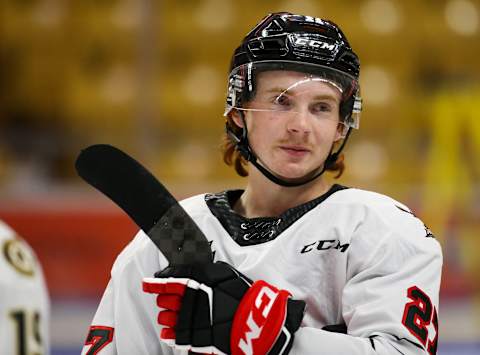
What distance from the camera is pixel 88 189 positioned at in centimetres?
519

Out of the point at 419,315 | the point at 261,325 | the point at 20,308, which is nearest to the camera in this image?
the point at 261,325

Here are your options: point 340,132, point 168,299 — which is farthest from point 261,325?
point 340,132

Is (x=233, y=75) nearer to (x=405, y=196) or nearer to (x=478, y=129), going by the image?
(x=405, y=196)

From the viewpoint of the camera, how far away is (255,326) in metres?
1.63

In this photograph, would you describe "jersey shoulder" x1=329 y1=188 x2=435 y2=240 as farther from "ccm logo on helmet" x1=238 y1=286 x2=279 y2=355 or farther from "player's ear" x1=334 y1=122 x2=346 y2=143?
"ccm logo on helmet" x1=238 y1=286 x2=279 y2=355

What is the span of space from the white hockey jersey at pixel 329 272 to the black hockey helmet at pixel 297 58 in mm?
134

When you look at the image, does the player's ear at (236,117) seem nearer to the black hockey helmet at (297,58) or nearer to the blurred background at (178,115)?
the black hockey helmet at (297,58)

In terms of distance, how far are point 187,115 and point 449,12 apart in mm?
2060

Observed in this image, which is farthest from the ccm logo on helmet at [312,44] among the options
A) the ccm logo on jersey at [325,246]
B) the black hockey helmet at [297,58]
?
the ccm logo on jersey at [325,246]

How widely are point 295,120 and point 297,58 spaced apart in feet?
0.42

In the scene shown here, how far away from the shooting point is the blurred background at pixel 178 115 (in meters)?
4.91

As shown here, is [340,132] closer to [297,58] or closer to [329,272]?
[297,58]

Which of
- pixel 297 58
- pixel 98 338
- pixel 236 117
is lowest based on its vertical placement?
pixel 98 338

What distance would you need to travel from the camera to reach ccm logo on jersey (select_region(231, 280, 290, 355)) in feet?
5.33
